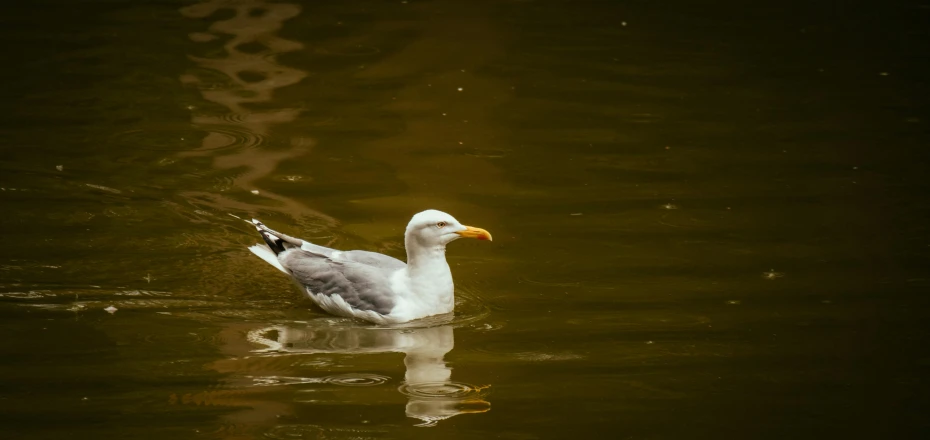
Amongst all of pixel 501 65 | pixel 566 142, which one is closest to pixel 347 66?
pixel 501 65

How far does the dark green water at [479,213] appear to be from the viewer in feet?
20.9

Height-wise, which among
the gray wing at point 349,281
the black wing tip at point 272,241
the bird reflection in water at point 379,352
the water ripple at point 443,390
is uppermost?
the black wing tip at point 272,241

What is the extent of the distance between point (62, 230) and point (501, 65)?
6012mm

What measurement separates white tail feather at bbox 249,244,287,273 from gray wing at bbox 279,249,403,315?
14 cm

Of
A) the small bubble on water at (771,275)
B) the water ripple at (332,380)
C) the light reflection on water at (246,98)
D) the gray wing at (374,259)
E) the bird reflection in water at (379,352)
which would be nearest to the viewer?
the bird reflection in water at (379,352)

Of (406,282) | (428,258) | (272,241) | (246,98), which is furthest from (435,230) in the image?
(246,98)

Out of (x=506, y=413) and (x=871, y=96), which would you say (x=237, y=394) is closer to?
(x=506, y=413)

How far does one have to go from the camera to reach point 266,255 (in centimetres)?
802

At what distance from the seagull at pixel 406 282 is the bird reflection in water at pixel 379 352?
0.38ft

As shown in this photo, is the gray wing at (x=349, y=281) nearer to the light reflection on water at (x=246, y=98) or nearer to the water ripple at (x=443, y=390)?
the water ripple at (x=443, y=390)

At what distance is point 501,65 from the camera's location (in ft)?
43.7

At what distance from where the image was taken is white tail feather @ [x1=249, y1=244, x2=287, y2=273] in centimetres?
792

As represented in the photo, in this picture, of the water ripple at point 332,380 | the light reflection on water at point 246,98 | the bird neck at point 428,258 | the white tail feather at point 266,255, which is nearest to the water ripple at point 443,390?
the water ripple at point 332,380

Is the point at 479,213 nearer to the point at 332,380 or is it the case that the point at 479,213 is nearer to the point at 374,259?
the point at 374,259
